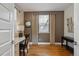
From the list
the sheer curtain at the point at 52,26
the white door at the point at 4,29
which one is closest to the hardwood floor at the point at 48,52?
the sheer curtain at the point at 52,26

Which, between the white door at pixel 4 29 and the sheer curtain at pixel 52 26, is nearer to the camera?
the white door at pixel 4 29

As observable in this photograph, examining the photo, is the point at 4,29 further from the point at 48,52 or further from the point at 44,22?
the point at 44,22

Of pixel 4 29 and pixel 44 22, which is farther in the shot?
pixel 44 22

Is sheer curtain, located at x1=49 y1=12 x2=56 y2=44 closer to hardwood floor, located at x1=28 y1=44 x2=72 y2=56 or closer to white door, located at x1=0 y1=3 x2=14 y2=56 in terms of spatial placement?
hardwood floor, located at x1=28 y1=44 x2=72 y2=56

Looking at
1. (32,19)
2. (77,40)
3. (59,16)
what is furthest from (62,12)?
(77,40)

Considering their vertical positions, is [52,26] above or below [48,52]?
above

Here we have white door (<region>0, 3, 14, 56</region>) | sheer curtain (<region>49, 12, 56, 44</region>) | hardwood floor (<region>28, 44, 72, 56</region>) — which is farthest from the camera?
sheer curtain (<region>49, 12, 56, 44</region>)

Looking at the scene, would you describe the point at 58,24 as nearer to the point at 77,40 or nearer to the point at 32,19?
the point at 32,19

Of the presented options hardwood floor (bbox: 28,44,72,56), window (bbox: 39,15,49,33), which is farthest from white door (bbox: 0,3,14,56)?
window (bbox: 39,15,49,33)

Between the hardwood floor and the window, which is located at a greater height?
the window

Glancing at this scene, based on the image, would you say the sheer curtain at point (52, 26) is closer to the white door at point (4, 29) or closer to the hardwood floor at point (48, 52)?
the hardwood floor at point (48, 52)

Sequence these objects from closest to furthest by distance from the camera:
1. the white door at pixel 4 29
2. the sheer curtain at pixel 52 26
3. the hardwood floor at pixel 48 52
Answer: the white door at pixel 4 29 → the hardwood floor at pixel 48 52 → the sheer curtain at pixel 52 26

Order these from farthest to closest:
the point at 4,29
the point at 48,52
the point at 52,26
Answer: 1. the point at 52,26
2. the point at 48,52
3. the point at 4,29

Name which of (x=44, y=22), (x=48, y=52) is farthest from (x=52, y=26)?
(x=48, y=52)
